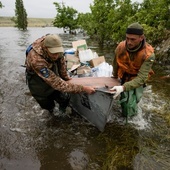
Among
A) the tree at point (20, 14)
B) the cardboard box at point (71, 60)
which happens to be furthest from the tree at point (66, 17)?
the cardboard box at point (71, 60)

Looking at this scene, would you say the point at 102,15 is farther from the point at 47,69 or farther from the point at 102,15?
the point at 47,69

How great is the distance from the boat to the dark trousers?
1.26 feet

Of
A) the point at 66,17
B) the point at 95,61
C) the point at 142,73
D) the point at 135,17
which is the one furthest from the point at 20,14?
the point at 142,73

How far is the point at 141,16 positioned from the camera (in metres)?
13.7

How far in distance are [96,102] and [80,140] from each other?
838 millimetres

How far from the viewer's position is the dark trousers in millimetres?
4402

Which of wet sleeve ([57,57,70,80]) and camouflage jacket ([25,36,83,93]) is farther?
wet sleeve ([57,57,70,80])

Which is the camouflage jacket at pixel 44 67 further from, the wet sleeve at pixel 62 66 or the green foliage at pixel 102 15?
the green foliage at pixel 102 15

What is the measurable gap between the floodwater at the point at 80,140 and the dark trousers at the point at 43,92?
1.91 ft

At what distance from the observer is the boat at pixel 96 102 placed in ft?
13.4

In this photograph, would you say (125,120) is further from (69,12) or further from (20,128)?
(69,12)

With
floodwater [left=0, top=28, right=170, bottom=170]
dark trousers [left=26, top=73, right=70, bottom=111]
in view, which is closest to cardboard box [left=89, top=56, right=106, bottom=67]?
floodwater [left=0, top=28, right=170, bottom=170]

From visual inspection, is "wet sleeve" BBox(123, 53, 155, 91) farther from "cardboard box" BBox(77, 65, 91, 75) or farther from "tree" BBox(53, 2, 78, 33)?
"tree" BBox(53, 2, 78, 33)

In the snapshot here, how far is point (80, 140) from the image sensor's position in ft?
14.8
